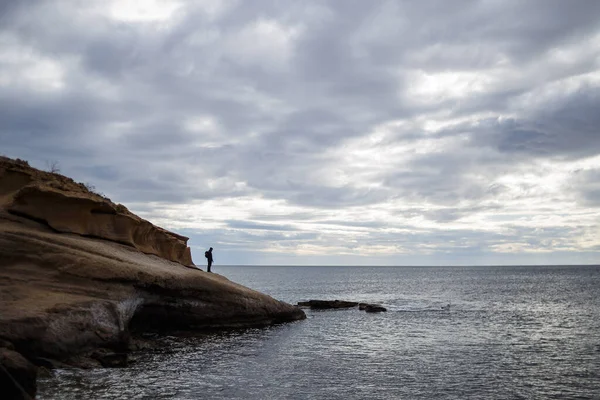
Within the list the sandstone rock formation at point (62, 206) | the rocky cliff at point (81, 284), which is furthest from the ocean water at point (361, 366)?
the sandstone rock formation at point (62, 206)

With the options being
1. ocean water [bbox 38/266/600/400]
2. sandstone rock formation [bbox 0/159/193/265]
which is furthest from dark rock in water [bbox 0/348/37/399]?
sandstone rock formation [bbox 0/159/193/265]

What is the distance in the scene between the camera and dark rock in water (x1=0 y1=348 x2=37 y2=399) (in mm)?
12102

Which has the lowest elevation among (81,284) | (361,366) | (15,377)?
(361,366)

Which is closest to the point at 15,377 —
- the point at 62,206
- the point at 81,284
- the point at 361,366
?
the point at 81,284

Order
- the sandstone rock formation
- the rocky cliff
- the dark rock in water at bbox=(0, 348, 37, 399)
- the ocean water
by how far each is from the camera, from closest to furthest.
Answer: the dark rock in water at bbox=(0, 348, 37, 399) < the ocean water < the rocky cliff < the sandstone rock formation

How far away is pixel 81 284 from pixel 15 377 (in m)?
8.62

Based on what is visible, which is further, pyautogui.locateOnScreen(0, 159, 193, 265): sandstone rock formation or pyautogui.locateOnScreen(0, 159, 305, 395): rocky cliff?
pyautogui.locateOnScreen(0, 159, 193, 265): sandstone rock formation

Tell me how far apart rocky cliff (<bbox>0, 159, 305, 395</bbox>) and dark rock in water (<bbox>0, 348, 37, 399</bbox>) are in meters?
0.03

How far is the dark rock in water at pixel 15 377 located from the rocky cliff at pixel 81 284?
0.10 feet

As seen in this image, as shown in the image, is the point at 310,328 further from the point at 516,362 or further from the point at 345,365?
the point at 516,362

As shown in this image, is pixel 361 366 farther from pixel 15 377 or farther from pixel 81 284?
pixel 15 377

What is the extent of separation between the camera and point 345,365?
71.8 ft

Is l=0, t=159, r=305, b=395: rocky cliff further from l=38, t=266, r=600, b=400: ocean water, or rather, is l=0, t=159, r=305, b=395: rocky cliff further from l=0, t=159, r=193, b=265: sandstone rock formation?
l=38, t=266, r=600, b=400: ocean water

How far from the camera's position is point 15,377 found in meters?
13.4
